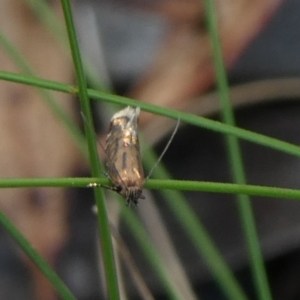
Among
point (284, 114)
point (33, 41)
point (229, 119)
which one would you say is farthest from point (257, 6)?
point (229, 119)

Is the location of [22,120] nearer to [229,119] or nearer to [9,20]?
[9,20]

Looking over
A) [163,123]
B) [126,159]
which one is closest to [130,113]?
[126,159]

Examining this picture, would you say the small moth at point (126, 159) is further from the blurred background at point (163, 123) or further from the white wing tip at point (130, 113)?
the blurred background at point (163, 123)

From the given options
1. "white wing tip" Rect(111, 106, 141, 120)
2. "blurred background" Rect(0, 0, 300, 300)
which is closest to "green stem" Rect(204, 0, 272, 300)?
"white wing tip" Rect(111, 106, 141, 120)

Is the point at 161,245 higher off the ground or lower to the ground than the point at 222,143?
lower

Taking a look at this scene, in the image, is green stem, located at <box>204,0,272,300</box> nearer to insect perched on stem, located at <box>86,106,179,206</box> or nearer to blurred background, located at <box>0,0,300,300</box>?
insect perched on stem, located at <box>86,106,179,206</box>
